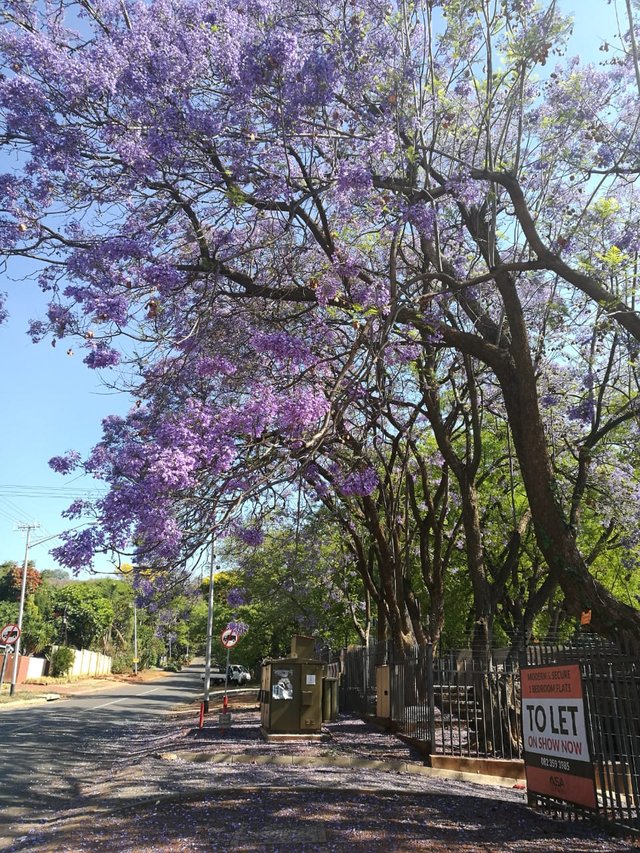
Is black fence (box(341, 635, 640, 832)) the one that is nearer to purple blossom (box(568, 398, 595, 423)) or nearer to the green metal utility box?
the green metal utility box

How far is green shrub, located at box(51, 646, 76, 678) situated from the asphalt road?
62.9 feet

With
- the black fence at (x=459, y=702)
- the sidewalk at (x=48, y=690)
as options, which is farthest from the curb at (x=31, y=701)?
the black fence at (x=459, y=702)

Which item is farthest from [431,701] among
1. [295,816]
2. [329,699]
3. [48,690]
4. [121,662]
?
[121,662]

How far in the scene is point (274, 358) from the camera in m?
10.3

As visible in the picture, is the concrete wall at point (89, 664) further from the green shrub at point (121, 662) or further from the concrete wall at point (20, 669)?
the concrete wall at point (20, 669)

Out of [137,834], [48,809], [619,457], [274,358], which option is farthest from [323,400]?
[619,457]

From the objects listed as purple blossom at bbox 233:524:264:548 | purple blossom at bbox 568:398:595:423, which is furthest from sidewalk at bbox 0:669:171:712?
purple blossom at bbox 568:398:595:423

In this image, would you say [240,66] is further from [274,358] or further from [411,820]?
[411,820]

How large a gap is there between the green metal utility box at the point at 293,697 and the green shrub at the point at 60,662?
1367 inches

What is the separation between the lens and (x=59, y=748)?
1456 cm

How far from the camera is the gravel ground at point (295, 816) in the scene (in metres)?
5.96

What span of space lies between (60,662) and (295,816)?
4348 cm

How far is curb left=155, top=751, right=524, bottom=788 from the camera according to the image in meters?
10.9

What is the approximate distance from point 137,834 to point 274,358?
6.23m
